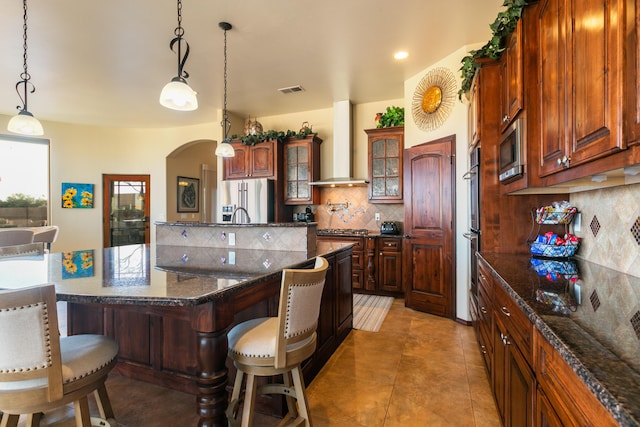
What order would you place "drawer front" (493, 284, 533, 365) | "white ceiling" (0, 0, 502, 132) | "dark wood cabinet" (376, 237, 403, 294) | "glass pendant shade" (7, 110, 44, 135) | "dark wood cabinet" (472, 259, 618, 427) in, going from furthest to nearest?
"dark wood cabinet" (376, 237, 403, 294) < "white ceiling" (0, 0, 502, 132) < "glass pendant shade" (7, 110, 44, 135) < "drawer front" (493, 284, 533, 365) < "dark wood cabinet" (472, 259, 618, 427)

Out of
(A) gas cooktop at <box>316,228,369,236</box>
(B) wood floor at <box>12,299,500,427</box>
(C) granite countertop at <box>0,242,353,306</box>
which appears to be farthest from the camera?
(A) gas cooktop at <box>316,228,369,236</box>

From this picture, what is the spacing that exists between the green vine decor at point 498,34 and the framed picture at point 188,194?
20.2 feet

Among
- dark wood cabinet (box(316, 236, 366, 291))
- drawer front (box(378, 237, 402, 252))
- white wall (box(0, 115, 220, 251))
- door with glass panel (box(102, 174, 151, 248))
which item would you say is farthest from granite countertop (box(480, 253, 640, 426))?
door with glass panel (box(102, 174, 151, 248))

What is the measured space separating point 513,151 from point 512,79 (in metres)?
0.50

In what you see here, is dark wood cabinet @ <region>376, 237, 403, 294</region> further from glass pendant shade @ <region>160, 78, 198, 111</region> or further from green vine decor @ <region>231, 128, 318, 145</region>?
glass pendant shade @ <region>160, 78, 198, 111</region>

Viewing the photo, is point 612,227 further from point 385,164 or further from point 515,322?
point 385,164

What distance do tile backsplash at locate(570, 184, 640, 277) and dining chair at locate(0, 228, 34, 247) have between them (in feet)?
18.0

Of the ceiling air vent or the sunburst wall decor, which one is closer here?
the sunburst wall decor

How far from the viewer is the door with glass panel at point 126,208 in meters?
6.60

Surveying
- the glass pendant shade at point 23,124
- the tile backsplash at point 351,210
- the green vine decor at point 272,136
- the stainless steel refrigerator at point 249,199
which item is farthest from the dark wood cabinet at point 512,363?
the green vine decor at point 272,136

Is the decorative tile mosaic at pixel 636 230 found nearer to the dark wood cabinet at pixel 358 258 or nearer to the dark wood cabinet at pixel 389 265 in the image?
the dark wood cabinet at pixel 389 265

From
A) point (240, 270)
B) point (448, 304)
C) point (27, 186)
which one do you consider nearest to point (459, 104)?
point (448, 304)

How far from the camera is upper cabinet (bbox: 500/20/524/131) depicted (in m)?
1.91

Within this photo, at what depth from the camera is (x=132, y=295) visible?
1.27 metres
